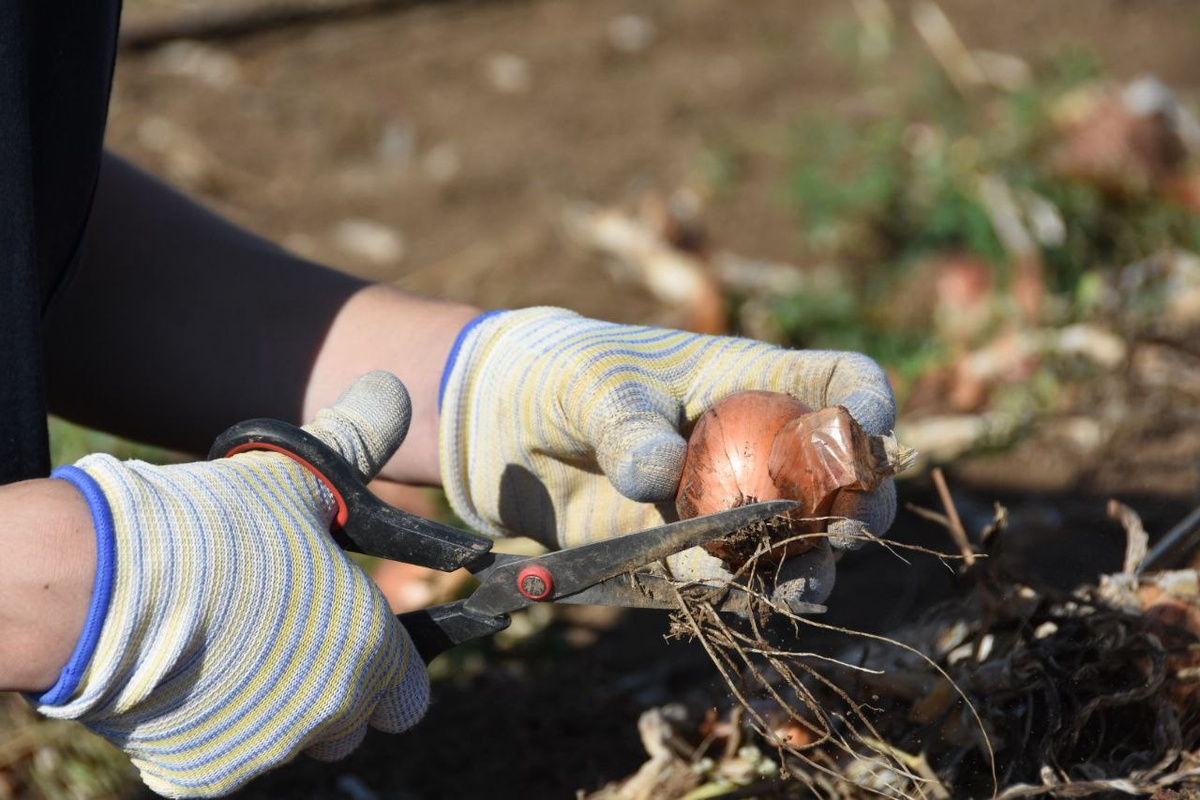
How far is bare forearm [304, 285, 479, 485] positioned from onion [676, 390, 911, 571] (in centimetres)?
47

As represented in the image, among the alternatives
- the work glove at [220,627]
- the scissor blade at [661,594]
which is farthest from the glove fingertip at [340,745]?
the scissor blade at [661,594]

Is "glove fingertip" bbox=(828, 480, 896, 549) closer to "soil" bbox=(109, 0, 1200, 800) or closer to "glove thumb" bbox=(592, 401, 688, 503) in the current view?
"glove thumb" bbox=(592, 401, 688, 503)

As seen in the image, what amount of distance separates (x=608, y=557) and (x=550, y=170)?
140 inches

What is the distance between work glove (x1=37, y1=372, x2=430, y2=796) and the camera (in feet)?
4.15

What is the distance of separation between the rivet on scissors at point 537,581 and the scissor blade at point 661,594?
0.11 ft

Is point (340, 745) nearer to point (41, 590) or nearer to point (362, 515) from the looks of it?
point (362, 515)

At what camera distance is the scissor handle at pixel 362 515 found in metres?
1.48

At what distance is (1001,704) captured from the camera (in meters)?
1.75

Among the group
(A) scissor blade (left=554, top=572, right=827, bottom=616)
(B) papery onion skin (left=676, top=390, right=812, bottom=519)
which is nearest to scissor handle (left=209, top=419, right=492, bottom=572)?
(A) scissor blade (left=554, top=572, right=827, bottom=616)

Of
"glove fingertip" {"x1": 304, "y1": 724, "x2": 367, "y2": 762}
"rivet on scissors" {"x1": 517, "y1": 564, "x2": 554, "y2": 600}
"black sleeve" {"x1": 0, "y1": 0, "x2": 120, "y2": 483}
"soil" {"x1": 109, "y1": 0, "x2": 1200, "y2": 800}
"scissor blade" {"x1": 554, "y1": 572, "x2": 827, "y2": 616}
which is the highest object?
"black sleeve" {"x1": 0, "y1": 0, "x2": 120, "y2": 483}

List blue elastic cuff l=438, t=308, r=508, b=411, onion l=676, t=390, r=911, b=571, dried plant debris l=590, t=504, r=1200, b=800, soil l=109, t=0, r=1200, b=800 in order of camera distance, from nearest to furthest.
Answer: onion l=676, t=390, r=911, b=571, dried plant debris l=590, t=504, r=1200, b=800, blue elastic cuff l=438, t=308, r=508, b=411, soil l=109, t=0, r=1200, b=800

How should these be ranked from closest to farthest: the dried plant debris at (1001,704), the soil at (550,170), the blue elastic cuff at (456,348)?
the dried plant debris at (1001,704)
the blue elastic cuff at (456,348)
the soil at (550,170)

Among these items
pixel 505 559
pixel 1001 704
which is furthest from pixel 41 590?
pixel 1001 704

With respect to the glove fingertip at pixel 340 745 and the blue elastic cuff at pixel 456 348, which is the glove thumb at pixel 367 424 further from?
the glove fingertip at pixel 340 745
